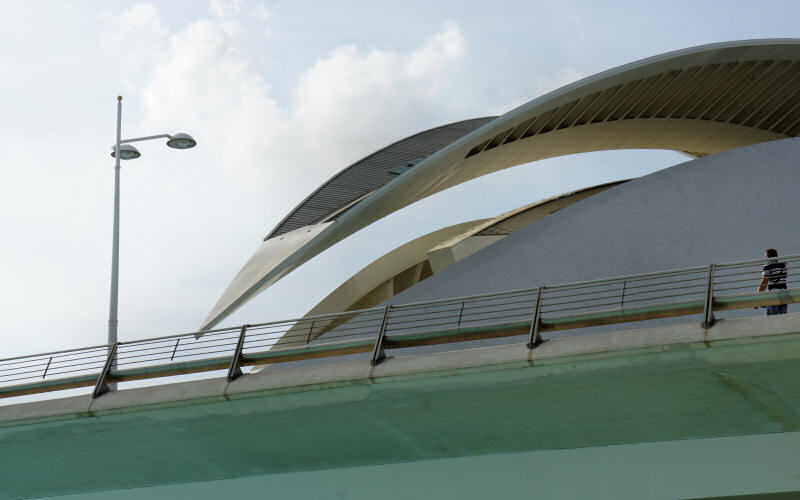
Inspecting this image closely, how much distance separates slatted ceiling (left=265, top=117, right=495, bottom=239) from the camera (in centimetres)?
1981

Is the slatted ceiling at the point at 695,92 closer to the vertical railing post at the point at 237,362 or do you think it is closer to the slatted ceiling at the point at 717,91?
the slatted ceiling at the point at 717,91

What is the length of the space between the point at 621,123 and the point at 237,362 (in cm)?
1445

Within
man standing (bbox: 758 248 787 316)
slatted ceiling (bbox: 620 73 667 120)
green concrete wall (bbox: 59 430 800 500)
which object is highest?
slatted ceiling (bbox: 620 73 667 120)

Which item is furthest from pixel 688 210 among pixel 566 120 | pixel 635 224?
pixel 566 120

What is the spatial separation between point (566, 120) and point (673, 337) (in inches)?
493

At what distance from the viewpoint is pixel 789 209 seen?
60.3ft

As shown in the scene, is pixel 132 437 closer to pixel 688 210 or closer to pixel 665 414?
pixel 665 414

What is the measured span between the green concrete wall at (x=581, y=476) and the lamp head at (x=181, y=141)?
8204mm

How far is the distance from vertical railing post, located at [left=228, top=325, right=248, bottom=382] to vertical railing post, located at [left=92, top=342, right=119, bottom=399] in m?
2.15

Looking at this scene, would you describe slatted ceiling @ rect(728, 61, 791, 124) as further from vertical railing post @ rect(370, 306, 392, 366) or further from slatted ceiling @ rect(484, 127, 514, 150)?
vertical railing post @ rect(370, 306, 392, 366)

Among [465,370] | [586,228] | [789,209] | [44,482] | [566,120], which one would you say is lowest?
[44,482]

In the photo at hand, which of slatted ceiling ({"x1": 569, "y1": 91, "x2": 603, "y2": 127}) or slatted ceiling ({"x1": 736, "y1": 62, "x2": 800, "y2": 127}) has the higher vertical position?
slatted ceiling ({"x1": 736, "y1": 62, "x2": 800, "y2": 127})

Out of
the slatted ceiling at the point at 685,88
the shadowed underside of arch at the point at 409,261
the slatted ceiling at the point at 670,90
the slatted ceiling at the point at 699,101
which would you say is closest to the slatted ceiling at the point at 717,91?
the slatted ceiling at the point at 699,101

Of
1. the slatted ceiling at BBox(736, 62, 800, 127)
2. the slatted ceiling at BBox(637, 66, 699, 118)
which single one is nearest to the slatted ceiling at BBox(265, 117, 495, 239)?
the slatted ceiling at BBox(637, 66, 699, 118)
